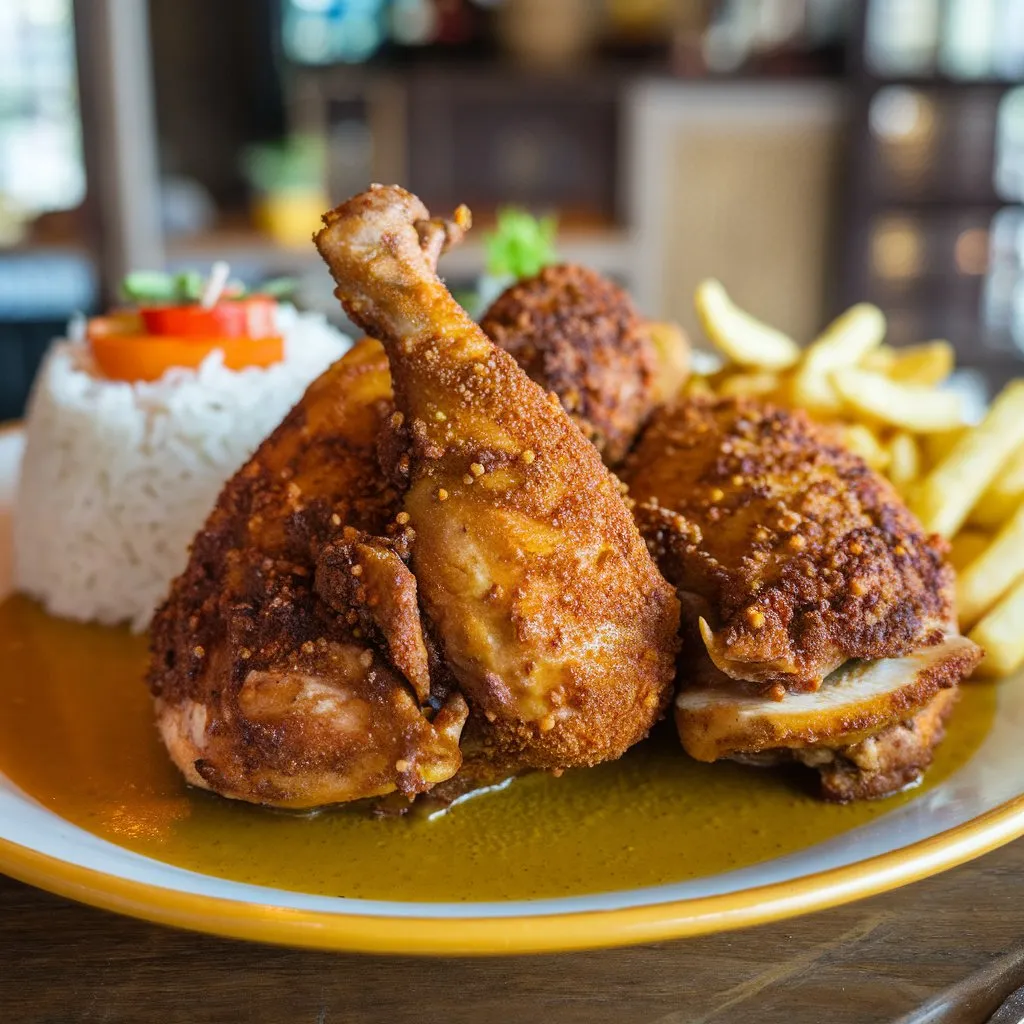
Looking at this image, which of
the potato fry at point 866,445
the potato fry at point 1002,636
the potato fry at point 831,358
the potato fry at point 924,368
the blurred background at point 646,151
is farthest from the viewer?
the blurred background at point 646,151

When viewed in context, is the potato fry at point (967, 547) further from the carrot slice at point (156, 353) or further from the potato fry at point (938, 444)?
the carrot slice at point (156, 353)

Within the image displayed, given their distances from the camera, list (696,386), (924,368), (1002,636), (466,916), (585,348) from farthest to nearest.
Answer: (924,368) → (696,386) → (585,348) → (1002,636) → (466,916)

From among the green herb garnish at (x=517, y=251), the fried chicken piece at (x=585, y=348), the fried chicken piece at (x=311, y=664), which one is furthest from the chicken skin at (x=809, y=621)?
the green herb garnish at (x=517, y=251)

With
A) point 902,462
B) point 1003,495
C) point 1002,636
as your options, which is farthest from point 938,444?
point 1002,636

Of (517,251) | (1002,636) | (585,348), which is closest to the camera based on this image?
(1002,636)

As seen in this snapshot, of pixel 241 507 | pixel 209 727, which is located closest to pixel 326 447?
pixel 241 507

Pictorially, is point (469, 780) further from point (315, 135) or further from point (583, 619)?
point (315, 135)

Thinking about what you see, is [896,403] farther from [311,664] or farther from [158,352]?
[158,352]
